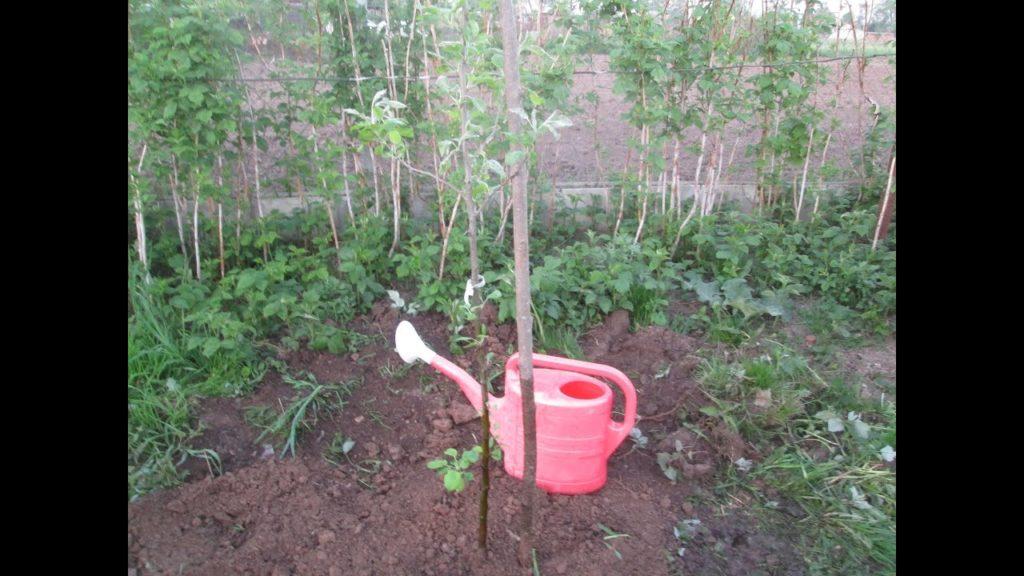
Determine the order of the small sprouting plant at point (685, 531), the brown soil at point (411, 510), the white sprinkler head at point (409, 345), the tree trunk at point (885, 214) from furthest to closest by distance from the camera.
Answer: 1. the tree trunk at point (885, 214)
2. the white sprinkler head at point (409, 345)
3. the small sprouting plant at point (685, 531)
4. the brown soil at point (411, 510)

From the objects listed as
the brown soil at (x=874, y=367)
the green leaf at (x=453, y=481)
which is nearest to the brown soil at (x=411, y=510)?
the green leaf at (x=453, y=481)

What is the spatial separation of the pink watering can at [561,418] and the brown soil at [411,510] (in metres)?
0.10

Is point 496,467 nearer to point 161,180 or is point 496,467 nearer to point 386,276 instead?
point 386,276

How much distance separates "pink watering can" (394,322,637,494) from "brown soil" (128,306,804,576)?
97 millimetres

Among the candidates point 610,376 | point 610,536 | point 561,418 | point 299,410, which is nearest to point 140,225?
point 299,410

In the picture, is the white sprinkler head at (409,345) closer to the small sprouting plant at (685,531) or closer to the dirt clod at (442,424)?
the dirt clod at (442,424)

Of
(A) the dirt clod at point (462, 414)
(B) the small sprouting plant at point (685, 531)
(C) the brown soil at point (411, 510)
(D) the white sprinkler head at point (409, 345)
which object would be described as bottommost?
(B) the small sprouting plant at point (685, 531)

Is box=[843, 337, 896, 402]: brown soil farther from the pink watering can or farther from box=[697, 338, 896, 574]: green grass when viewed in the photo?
the pink watering can

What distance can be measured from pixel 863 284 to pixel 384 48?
122 inches

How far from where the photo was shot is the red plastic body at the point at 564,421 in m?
2.05

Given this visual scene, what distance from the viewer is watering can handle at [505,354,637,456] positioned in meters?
2.02

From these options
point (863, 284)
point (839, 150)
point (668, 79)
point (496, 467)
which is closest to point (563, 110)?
point (668, 79)

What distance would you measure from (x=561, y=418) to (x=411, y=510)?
610 mm

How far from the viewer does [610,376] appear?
203 centimetres
